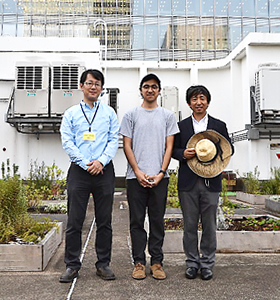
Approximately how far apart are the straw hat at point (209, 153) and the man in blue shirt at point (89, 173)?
2.59 feet

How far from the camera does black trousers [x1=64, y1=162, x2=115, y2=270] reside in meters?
2.88

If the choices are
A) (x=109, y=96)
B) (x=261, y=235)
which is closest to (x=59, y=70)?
(x=109, y=96)

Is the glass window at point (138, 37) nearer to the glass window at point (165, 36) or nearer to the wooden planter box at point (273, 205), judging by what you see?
the glass window at point (165, 36)

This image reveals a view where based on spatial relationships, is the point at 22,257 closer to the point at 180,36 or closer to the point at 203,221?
the point at 203,221

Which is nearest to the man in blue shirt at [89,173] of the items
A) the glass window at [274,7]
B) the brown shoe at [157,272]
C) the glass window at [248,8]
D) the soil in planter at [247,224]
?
the brown shoe at [157,272]

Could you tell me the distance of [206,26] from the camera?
19.9 m

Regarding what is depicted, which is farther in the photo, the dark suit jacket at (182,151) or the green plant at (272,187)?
the green plant at (272,187)

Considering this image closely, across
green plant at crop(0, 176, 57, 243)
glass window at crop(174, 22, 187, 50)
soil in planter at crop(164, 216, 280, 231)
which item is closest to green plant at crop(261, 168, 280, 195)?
soil in planter at crop(164, 216, 280, 231)

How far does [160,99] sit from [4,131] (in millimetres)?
5720

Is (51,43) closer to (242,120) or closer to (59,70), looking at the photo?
(59,70)

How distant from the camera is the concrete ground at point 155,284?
246 cm

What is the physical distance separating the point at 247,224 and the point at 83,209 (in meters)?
2.49

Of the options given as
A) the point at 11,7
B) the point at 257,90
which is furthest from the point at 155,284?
the point at 11,7

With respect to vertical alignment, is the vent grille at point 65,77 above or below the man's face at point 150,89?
above
